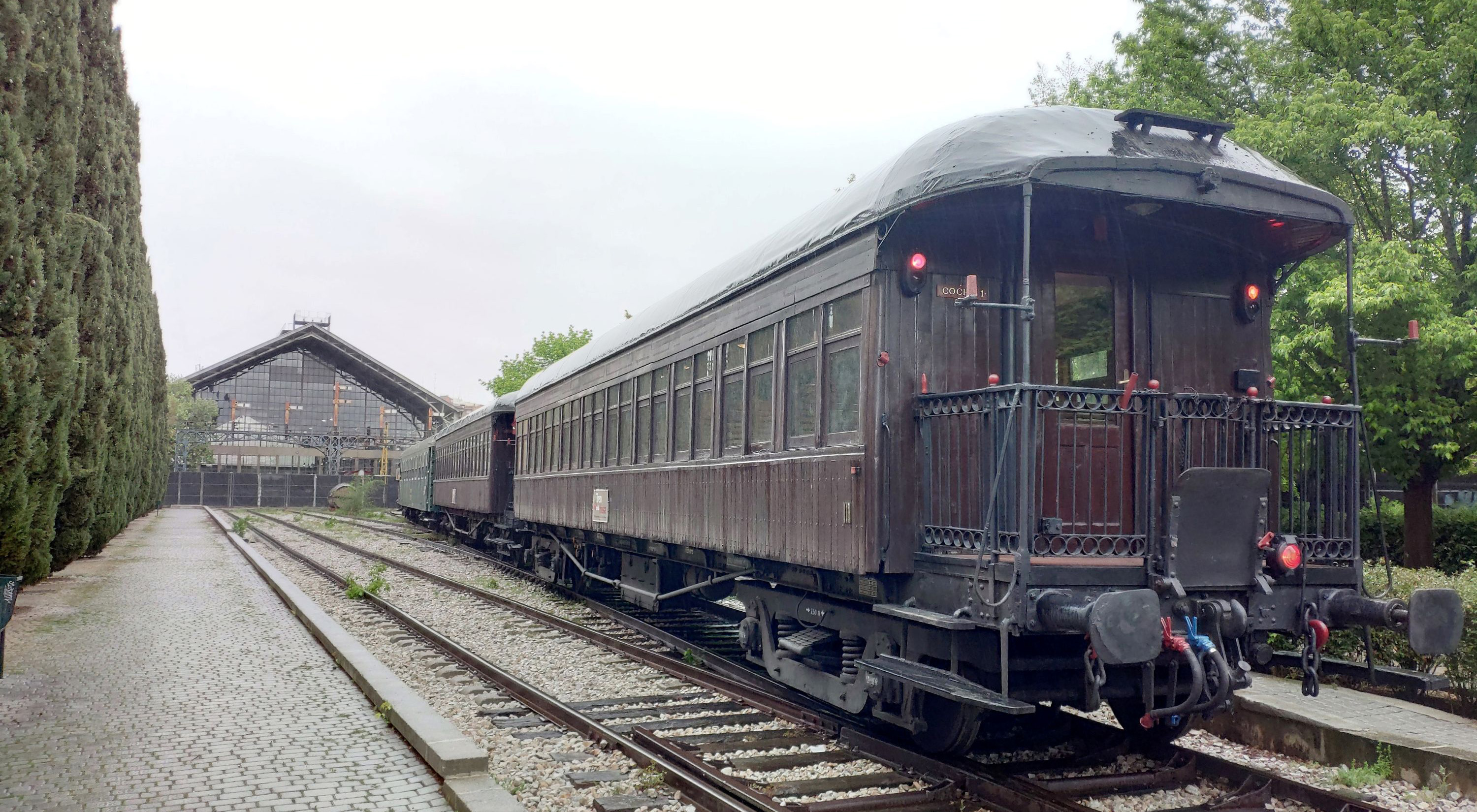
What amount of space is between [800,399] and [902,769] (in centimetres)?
238

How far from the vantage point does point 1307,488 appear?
593 cm

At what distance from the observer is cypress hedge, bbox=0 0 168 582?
9.87 m

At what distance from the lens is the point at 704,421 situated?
9047 millimetres

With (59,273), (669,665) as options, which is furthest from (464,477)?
(669,665)

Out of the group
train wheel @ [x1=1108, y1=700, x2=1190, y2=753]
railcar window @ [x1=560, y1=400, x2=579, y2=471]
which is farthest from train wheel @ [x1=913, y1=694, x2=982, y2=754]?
railcar window @ [x1=560, y1=400, x2=579, y2=471]

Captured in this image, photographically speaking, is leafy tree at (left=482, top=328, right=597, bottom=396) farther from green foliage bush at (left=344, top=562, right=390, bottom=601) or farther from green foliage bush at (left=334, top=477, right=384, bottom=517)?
green foliage bush at (left=344, top=562, right=390, bottom=601)

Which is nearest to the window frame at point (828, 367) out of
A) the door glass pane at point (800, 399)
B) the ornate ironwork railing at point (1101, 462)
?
the door glass pane at point (800, 399)

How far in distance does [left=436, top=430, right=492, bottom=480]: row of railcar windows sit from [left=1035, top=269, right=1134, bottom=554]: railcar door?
16548mm

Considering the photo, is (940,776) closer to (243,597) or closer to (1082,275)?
(1082,275)

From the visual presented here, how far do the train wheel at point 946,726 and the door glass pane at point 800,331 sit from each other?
2299mm

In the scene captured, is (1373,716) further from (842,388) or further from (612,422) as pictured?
(612,422)

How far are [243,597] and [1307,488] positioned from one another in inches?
531

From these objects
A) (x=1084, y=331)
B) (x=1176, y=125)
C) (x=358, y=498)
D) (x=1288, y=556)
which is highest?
(x=1176, y=125)

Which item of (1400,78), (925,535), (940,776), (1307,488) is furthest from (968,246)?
(1400,78)
